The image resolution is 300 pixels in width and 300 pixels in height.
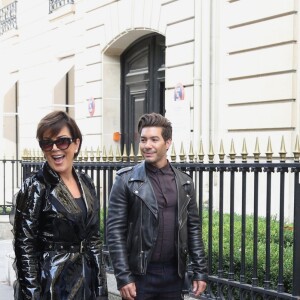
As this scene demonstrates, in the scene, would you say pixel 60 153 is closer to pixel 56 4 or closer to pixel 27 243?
pixel 27 243

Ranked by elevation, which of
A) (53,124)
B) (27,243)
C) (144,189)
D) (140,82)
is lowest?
(27,243)

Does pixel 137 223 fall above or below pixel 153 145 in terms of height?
below

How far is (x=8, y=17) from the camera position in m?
23.5

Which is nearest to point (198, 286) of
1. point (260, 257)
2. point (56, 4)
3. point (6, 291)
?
point (260, 257)

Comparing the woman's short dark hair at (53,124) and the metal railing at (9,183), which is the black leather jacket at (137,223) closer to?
the woman's short dark hair at (53,124)

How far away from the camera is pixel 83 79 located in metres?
17.8

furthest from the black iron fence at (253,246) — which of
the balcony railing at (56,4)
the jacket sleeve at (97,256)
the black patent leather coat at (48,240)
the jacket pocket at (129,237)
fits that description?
the balcony railing at (56,4)

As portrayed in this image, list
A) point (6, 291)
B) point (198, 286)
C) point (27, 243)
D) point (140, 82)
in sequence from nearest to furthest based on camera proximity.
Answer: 1. point (27, 243)
2. point (198, 286)
3. point (6, 291)
4. point (140, 82)

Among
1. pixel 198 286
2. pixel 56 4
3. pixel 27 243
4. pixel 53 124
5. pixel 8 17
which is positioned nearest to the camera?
pixel 27 243

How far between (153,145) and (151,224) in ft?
1.69

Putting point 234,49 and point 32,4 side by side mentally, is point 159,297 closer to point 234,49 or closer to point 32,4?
point 234,49

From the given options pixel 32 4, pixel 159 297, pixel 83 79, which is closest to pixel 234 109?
pixel 83 79

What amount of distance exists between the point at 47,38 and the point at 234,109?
31.7ft

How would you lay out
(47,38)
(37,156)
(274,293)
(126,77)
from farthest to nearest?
(47,38)
(126,77)
(37,156)
(274,293)
